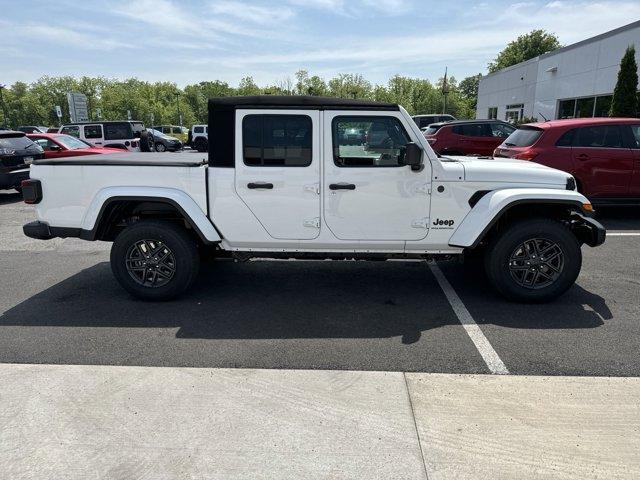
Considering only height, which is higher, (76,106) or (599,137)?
(76,106)

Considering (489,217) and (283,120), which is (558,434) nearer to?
(489,217)

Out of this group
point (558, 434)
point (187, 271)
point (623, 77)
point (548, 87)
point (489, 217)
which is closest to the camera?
point (558, 434)

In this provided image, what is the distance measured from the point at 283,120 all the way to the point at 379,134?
2.93 ft

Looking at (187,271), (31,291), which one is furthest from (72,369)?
(31,291)

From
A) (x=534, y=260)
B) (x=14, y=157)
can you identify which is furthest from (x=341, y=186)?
(x=14, y=157)

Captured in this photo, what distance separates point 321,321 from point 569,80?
26.2 metres

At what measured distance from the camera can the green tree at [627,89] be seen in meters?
17.2

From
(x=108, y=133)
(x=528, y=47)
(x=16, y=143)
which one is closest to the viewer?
(x=16, y=143)

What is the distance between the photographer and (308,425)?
2.66 meters

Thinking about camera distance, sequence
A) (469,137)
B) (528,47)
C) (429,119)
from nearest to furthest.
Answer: (469,137), (429,119), (528,47)

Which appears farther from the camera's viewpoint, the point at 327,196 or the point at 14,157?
the point at 14,157

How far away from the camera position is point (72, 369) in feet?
10.7

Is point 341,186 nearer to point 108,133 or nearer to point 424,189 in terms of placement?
A: point 424,189

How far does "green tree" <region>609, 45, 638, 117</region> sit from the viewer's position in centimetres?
1725
